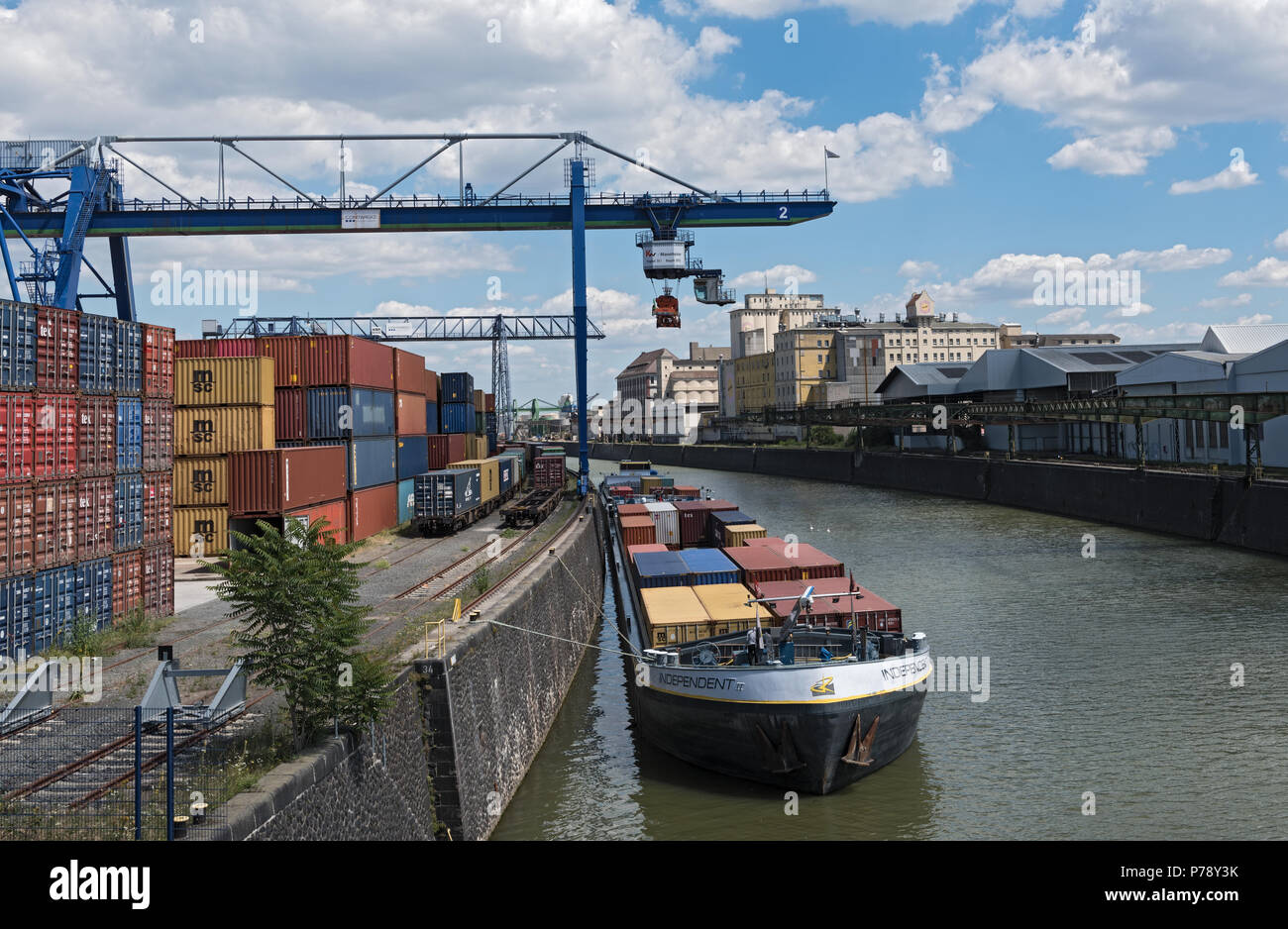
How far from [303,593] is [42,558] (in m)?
11.0

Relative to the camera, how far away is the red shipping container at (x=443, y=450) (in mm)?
59875

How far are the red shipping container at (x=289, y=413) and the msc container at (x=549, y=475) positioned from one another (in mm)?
26410

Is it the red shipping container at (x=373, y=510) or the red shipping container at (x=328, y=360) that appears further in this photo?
the red shipping container at (x=328, y=360)

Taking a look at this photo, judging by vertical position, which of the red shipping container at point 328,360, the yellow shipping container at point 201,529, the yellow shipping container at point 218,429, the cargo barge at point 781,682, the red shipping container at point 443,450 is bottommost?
the cargo barge at point 781,682

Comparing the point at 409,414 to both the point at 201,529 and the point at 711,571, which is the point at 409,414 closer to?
the point at 201,529

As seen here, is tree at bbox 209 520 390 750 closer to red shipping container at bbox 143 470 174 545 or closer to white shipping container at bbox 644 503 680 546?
red shipping container at bbox 143 470 174 545

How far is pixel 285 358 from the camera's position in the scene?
42750mm

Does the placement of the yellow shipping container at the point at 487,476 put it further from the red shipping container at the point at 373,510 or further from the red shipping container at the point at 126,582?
the red shipping container at the point at 126,582

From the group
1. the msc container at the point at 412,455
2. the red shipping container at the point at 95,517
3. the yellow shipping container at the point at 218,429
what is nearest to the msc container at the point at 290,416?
the yellow shipping container at the point at 218,429

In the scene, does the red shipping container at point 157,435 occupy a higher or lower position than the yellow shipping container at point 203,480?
higher

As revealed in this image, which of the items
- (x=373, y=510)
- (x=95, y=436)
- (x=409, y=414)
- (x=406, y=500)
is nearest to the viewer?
(x=95, y=436)

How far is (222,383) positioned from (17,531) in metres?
17.7

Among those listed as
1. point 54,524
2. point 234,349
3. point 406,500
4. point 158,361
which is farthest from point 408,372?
point 54,524
